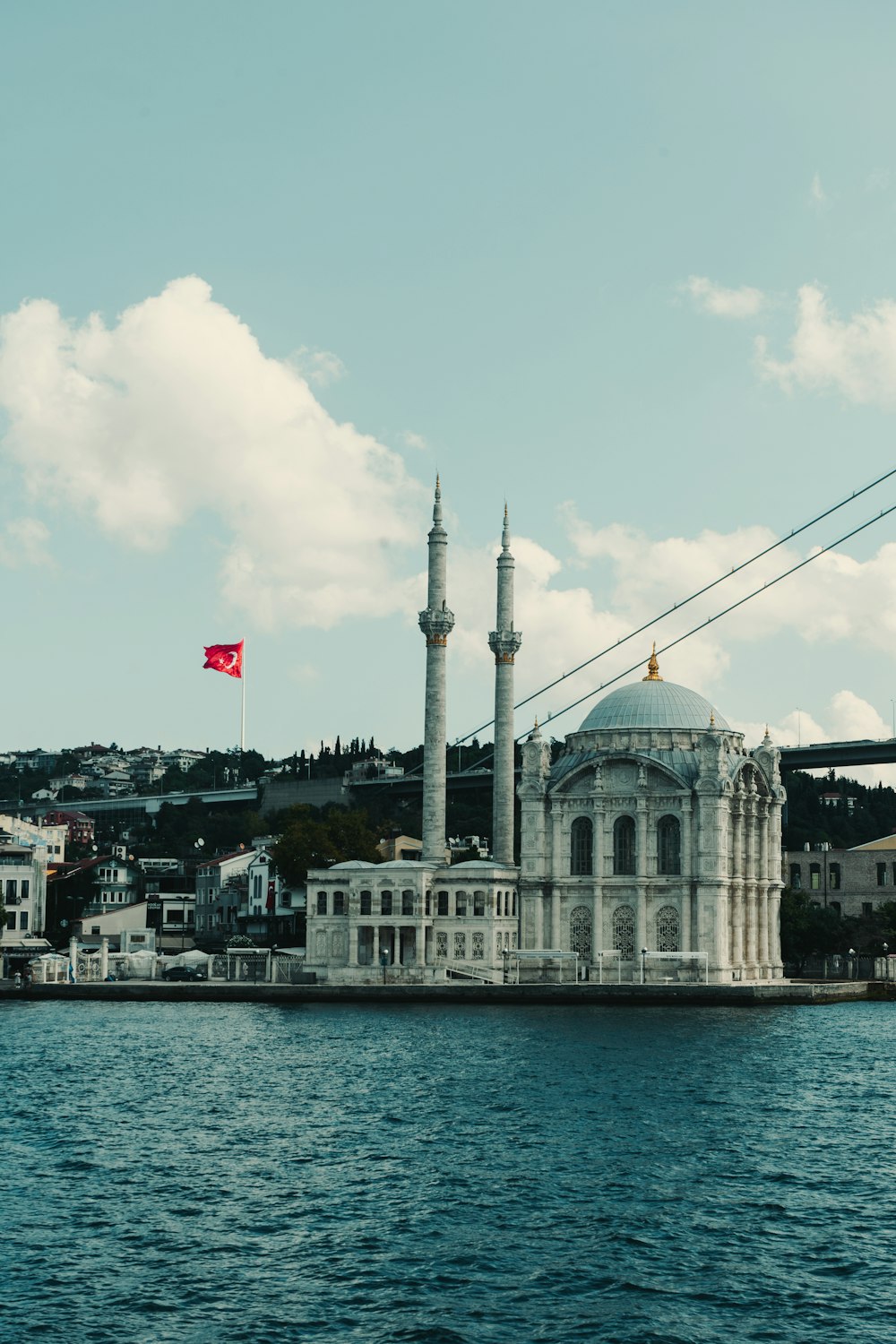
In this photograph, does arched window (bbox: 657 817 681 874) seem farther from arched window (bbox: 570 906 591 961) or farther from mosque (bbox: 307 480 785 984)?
arched window (bbox: 570 906 591 961)

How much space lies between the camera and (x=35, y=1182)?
36.3 meters

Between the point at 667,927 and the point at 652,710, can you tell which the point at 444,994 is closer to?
the point at 667,927

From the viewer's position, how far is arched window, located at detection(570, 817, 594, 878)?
91625 mm

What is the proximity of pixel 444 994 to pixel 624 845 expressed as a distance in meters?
14.0

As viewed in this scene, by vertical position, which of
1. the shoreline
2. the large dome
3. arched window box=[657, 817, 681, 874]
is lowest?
the shoreline

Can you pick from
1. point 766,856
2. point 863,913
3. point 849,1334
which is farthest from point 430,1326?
point 863,913

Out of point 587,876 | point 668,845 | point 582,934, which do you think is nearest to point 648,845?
point 668,845

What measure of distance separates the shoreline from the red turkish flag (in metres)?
21.1

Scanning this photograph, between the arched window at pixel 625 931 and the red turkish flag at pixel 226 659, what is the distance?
2767 centimetres

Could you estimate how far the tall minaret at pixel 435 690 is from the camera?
92.6 m

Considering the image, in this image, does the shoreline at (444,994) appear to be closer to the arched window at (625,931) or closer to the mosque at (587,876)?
the mosque at (587,876)

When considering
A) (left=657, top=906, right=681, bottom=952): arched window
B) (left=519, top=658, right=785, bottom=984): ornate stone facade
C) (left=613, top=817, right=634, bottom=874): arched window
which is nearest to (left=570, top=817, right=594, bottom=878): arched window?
(left=519, top=658, right=785, bottom=984): ornate stone facade

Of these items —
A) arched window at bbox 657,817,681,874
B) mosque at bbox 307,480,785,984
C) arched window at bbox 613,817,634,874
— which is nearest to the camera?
mosque at bbox 307,480,785,984

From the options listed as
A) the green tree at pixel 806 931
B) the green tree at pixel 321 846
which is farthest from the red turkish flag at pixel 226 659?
the green tree at pixel 806 931
